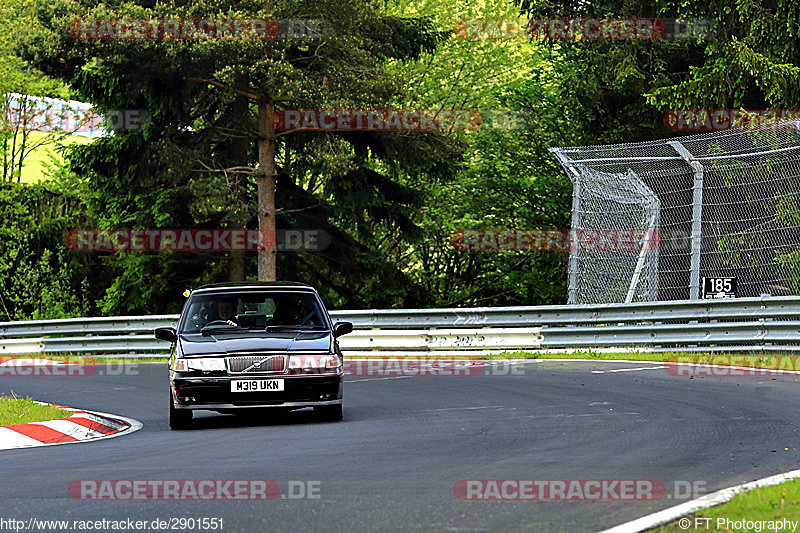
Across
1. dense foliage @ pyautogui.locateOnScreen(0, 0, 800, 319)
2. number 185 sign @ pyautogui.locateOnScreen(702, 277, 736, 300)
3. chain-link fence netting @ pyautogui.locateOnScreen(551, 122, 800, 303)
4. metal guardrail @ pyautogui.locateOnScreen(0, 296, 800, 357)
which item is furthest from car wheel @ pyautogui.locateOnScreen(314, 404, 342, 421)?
dense foliage @ pyautogui.locateOnScreen(0, 0, 800, 319)

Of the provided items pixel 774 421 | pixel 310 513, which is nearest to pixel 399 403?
pixel 774 421

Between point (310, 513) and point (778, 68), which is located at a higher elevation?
point (778, 68)

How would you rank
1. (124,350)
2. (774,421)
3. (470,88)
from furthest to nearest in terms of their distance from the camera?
(470,88) < (124,350) < (774,421)

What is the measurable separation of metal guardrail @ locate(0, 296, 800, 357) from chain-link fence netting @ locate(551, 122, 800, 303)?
47 cm

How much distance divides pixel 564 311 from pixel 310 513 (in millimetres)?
15922

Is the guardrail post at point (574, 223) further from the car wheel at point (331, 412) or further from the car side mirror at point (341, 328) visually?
the car wheel at point (331, 412)

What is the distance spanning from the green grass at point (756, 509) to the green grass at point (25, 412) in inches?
312

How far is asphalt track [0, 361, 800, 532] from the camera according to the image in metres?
6.63

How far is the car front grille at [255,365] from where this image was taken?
11.5 metres

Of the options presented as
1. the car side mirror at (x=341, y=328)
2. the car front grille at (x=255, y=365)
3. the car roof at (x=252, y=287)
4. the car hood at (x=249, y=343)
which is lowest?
the car front grille at (x=255, y=365)

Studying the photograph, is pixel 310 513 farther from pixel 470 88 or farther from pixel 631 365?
pixel 470 88

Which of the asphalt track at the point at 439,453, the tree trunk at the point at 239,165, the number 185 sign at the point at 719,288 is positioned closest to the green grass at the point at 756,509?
the asphalt track at the point at 439,453

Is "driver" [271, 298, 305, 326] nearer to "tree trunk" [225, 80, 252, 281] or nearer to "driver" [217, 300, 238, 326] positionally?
"driver" [217, 300, 238, 326]

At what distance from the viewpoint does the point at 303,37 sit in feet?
103
